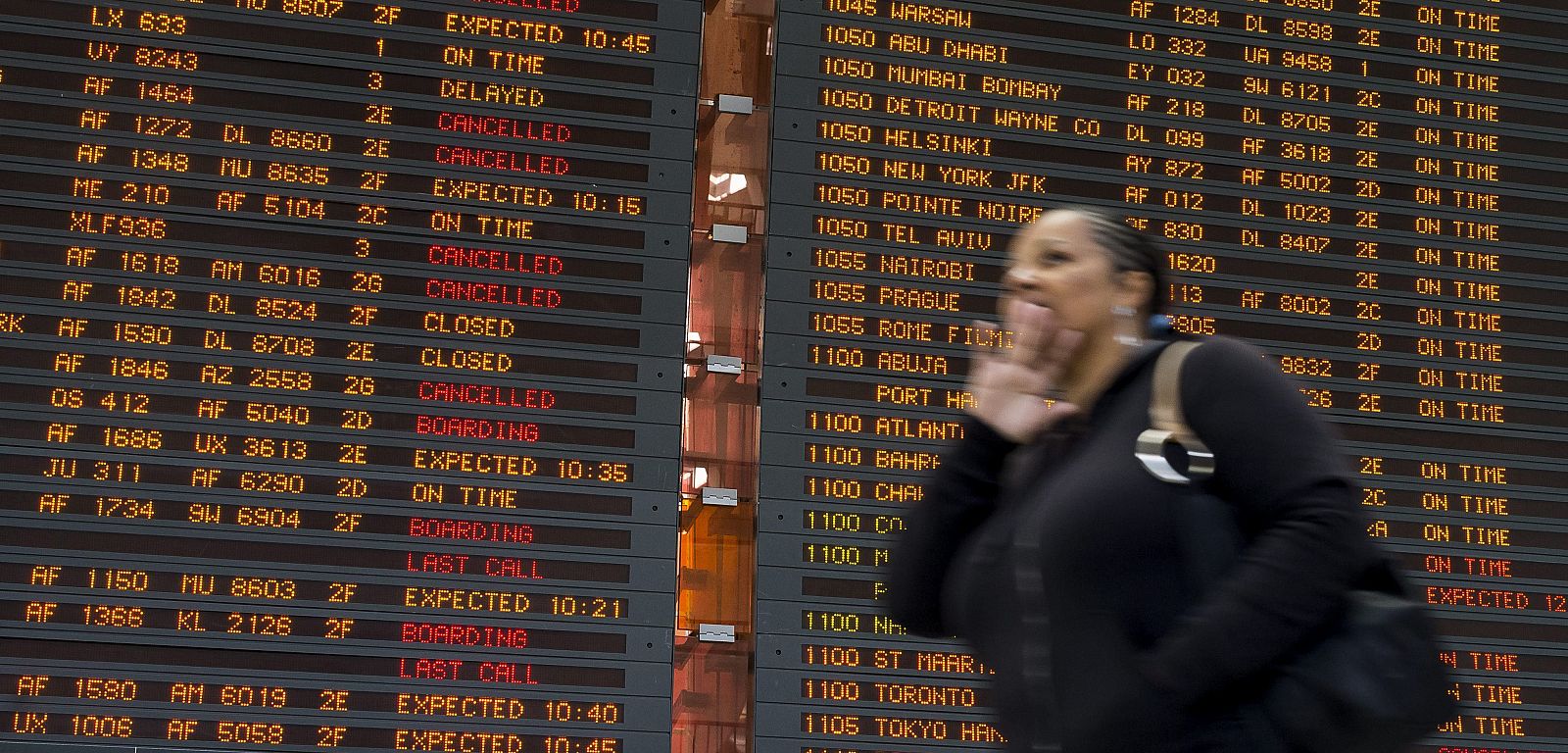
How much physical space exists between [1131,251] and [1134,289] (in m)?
0.06

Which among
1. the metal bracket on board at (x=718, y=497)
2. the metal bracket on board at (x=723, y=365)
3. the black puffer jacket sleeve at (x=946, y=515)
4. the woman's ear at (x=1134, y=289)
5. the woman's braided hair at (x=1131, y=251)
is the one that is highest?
the metal bracket on board at (x=723, y=365)

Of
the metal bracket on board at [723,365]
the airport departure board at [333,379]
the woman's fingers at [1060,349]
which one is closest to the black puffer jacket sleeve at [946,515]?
the woman's fingers at [1060,349]

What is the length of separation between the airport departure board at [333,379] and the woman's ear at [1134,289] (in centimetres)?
497

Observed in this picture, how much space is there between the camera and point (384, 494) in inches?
281

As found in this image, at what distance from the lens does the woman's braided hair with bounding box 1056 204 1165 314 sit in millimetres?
2510

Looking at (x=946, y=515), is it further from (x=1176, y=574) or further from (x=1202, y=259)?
(x=1202, y=259)

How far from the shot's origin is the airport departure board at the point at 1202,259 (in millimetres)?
7473

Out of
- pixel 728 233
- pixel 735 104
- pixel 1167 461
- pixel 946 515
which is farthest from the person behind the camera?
pixel 735 104

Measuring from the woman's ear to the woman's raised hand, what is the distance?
0.09m

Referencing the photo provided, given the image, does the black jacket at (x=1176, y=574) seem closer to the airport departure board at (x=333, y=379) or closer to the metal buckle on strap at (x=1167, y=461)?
the metal buckle on strap at (x=1167, y=461)

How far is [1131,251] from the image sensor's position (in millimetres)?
2520

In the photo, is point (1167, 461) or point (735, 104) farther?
point (735, 104)

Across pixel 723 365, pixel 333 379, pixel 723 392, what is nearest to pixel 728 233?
pixel 723 365

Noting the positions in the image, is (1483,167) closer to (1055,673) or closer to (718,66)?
(718,66)
